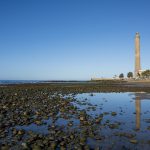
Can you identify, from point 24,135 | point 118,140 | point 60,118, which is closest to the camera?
point 118,140

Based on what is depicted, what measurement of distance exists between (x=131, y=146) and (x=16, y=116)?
381 inches

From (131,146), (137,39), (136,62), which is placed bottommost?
(131,146)

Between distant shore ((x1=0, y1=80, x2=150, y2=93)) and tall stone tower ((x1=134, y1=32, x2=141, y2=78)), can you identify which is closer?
distant shore ((x1=0, y1=80, x2=150, y2=93))

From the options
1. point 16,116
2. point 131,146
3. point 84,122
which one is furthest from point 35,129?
point 131,146

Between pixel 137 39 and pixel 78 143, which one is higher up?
pixel 137 39

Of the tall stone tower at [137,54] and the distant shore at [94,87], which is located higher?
the tall stone tower at [137,54]

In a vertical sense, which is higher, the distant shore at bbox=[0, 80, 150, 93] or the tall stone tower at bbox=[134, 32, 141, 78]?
the tall stone tower at bbox=[134, 32, 141, 78]

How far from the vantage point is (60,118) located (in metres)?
17.1

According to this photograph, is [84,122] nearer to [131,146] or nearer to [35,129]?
[35,129]

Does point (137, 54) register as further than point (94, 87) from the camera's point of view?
Yes

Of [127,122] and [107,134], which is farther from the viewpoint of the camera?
[127,122]

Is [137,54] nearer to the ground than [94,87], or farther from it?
farther from it

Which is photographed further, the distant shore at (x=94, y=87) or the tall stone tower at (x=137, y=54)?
the tall stone tower at (x=137, y=54)

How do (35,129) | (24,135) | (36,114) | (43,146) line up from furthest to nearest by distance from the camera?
(36,114) < (35,129) < (24,135) < (43,146)
